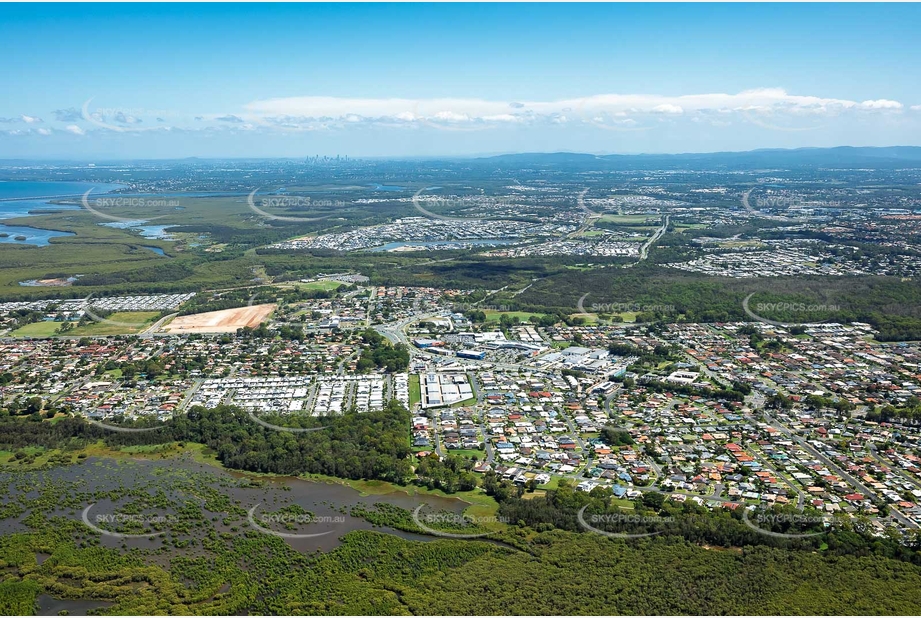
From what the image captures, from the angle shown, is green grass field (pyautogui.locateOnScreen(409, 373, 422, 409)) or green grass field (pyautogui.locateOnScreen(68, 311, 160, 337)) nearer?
green grass field (pyautogui.locateOnScreen(409, 373, 422, 409))

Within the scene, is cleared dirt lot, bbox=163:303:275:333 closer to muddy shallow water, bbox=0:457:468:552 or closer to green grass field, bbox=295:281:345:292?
green grass field, bbox=295:281:345:292

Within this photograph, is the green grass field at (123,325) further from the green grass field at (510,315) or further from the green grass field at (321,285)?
the green grass field at (510,315)

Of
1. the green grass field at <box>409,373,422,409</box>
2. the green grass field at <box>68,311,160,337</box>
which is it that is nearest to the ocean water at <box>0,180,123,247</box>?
the green grass field at <box>68,311,160,337</box>

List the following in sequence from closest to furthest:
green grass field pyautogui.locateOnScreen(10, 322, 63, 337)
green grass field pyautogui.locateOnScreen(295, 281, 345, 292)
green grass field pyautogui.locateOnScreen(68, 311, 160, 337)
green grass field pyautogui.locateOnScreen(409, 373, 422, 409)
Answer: green grass field pyautogui.locateOnScreen(409, 373, 422, 409) → green grass field pyautogui.locateOnScreen(10, 322, 63, 337) → green grass field pyautogui.locateOnScreen(68, 311, 160, 337) → green grass field pyautogui.locateOnScreen(295, 281, 345, 292)

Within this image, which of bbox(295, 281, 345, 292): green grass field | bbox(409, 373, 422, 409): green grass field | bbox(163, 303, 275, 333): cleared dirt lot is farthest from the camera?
bbox(295, 281, 345, 292): green grass field

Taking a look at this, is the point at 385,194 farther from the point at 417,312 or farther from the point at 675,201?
the point at 417,312

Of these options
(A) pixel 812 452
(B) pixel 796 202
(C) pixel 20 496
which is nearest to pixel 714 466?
(A) pixel 812 452

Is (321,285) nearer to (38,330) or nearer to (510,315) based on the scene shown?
(510,315)

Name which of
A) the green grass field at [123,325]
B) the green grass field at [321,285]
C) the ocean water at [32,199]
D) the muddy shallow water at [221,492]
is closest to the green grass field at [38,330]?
the green grass field at [123,325]
